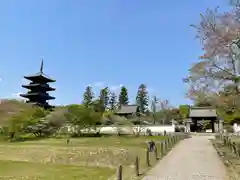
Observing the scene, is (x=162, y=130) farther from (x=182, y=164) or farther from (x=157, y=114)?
(x=182, y=164)

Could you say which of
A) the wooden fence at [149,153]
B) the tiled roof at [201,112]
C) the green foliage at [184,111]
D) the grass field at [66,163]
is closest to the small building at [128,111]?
the green foliage at [184,111]

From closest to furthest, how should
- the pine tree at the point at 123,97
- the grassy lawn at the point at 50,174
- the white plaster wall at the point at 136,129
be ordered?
the grassy lawn at the point at 50,174, the white plaster wall at the point at 136,129, the pine tree at the point at 123,97

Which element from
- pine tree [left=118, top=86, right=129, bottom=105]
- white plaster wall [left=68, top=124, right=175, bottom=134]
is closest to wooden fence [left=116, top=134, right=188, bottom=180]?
white plaster wall [left=68, top=124, right=175, bottom=134]

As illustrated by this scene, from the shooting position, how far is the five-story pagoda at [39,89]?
205 ft

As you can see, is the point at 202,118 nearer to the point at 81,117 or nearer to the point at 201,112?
the point at 201,112

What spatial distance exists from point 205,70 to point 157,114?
53.8 m

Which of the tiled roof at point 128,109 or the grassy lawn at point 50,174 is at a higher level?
the tiled roof at point 128,109

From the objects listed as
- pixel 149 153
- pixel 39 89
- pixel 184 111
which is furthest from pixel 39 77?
pixel 149 153

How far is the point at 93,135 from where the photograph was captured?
42.1 m

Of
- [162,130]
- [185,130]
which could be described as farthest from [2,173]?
[185,130]

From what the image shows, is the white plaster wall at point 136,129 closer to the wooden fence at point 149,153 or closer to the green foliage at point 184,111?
the green foliage at point 184,111

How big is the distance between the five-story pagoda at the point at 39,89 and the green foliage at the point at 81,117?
67.0 ft

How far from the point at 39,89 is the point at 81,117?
26520 millimetres

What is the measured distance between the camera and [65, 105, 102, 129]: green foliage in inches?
1629
